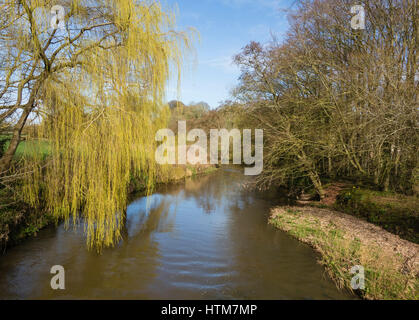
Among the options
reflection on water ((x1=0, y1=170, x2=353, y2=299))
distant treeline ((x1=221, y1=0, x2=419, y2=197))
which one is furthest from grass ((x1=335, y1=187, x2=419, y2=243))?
reflection on water ((x1=0, y1=170, x2=353, y2=299))

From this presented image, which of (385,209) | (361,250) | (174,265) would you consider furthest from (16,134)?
(385,209)

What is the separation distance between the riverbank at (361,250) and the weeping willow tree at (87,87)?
14.5 ft

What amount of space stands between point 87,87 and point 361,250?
621 cm

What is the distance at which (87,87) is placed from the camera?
162 inches

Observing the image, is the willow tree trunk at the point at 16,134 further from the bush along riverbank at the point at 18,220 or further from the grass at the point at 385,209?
the grass at the point at 385,209

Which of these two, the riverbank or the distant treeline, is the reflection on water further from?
the distant treeline

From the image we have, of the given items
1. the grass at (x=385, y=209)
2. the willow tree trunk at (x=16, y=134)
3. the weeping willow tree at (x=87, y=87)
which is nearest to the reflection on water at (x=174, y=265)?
the weeping willow tree at (x=87, y=87)

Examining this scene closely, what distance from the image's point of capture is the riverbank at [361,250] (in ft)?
13.4

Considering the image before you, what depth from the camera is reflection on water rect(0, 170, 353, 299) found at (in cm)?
418

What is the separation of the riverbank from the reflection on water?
13.4 inches

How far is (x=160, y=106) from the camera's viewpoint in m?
4.71

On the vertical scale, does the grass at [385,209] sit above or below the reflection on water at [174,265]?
above

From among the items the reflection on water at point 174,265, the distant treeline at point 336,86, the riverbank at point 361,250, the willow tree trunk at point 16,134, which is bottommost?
the reflection on water at point 174,265

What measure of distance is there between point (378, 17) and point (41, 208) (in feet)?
39.8
